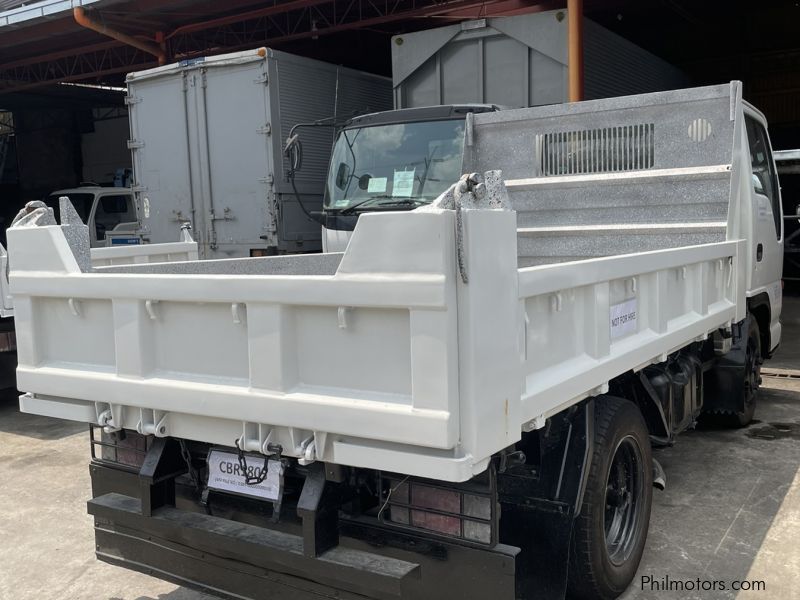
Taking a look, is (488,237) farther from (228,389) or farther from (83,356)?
(83,356)

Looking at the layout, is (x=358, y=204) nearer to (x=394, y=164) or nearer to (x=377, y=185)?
(x=377, y=185)

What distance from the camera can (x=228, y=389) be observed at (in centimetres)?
247

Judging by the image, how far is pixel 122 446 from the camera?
313 cm

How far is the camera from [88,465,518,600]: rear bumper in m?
2.39

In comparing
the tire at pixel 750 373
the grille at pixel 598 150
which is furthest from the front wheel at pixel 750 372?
the grille at pixel 598 150

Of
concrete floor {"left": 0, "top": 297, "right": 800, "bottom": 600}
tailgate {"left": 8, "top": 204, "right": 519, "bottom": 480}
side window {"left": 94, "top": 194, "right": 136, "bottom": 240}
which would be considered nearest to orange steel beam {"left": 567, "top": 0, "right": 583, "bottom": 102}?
concrete floor {"left": 0, "top": 297, "right": 800, "bottom": 600}

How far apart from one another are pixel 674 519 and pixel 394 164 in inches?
154

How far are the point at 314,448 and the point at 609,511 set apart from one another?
5.32 feet

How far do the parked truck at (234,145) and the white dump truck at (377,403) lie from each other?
5.40 metres

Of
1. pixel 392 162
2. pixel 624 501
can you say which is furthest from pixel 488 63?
pixel 624 501

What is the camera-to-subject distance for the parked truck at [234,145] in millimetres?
9055

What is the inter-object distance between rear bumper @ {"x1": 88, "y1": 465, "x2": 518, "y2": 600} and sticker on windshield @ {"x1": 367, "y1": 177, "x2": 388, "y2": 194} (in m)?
4.32

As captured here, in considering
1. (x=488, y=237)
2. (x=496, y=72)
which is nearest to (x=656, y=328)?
(x=488, y=237)

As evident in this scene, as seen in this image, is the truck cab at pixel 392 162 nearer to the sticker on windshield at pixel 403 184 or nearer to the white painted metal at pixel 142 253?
the sticker on windshield at pixel 403 184
